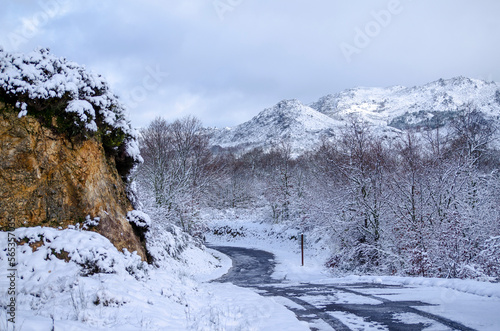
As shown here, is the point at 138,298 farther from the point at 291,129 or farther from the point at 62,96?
the point at 291,129

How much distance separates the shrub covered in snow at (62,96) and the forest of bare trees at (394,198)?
344 inches

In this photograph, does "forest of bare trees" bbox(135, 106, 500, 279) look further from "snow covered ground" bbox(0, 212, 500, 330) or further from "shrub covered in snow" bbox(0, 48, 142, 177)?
"shrub covered in snow" bbox(0, 48, 142, 177)

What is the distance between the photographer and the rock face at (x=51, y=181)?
730cm

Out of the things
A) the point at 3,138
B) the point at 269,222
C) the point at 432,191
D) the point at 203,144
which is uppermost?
the point at 203,144

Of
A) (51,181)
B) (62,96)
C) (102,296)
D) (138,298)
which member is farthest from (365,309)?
(62,96)

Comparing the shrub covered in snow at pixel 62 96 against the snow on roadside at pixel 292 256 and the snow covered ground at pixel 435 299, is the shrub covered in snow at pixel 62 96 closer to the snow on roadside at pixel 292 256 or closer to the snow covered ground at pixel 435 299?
the snow covered ground at pixel 435 299

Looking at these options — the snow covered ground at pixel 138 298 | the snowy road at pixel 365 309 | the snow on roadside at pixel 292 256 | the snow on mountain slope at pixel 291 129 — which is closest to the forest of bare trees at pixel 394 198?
the snow on roadside at pixel 292 256

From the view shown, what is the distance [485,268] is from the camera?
10.7 m

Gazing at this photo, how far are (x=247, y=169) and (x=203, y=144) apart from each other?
45.5 meters

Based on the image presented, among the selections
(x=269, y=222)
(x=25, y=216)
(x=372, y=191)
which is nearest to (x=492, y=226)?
(x=372, y=191)

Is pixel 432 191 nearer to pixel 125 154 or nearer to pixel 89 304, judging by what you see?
pixel 125 154

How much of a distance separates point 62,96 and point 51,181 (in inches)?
83.3

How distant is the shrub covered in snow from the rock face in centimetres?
28

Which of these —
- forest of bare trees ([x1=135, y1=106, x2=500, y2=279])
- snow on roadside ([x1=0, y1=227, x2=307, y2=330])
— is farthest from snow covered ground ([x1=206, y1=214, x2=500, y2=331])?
forest of bare trees ([x1=135, y1=106, x2=500, y2=279])
